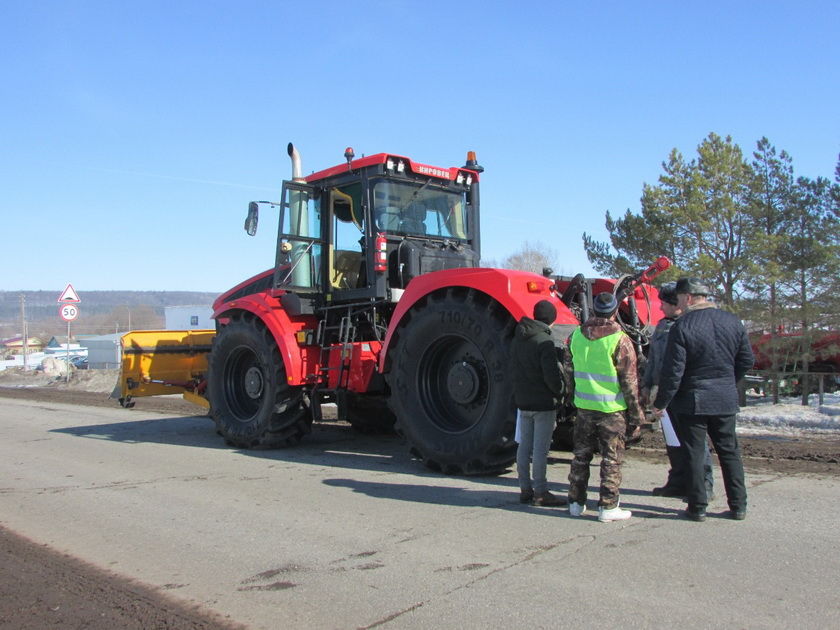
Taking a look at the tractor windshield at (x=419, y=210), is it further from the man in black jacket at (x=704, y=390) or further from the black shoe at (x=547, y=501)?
the man in black jacket at (x=704, y=390)

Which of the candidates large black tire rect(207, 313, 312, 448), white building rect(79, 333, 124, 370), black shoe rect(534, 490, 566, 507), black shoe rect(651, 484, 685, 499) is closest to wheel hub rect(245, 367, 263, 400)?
large black tire rect(207, 313, 312, 448)

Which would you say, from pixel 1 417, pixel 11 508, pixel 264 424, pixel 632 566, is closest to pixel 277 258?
pixel 264 424

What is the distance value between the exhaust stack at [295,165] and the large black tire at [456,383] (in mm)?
2589

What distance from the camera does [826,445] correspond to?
26.9 feet

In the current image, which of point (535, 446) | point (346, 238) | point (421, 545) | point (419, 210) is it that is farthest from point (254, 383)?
point (421, 545)

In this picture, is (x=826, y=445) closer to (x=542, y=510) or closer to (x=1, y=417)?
(x=542, y=510)

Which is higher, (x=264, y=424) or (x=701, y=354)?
(x=701, y=354)

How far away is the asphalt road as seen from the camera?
12.2 ft

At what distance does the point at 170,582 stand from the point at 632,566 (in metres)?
2.60

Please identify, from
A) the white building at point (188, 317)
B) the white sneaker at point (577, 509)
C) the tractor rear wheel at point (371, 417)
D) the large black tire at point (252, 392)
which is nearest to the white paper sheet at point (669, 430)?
the white sneaker at point (577, 509)

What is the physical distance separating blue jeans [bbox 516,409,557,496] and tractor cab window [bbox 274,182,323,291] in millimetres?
3719

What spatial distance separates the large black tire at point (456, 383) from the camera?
641cm

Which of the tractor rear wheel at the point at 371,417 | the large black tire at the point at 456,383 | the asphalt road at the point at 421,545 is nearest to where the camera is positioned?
the asphalt road at the point at 421,545

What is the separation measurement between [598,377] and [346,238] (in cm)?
418
